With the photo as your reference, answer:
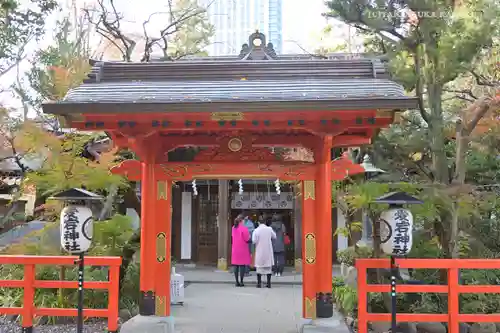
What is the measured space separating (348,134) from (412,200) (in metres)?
2.33

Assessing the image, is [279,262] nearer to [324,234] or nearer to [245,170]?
[324,234]

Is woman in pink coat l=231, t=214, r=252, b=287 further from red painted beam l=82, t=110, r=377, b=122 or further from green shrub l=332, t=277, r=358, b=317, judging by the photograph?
red painted beam l=82, t=110, r=377, b=122

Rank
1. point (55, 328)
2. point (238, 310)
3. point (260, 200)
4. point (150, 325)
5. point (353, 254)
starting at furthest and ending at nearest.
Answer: point (260, 200) → point (353, 254) → point (238, 310) → point (55, 328) → point (150, 325)

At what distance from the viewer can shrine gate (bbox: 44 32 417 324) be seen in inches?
263

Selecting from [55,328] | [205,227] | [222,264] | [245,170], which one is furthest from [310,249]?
[205,227]

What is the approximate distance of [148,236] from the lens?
24.6 ft

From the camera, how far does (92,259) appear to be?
21.8ft

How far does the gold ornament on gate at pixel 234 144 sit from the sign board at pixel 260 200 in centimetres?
937

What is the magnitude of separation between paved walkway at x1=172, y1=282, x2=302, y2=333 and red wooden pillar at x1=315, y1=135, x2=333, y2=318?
77 centimetres

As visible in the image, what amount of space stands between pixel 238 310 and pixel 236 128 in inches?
163

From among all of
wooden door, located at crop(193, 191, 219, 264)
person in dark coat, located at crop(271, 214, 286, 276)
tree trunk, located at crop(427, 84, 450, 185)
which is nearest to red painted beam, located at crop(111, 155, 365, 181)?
tree trunk, located at crop(427, 84, 450, 185)

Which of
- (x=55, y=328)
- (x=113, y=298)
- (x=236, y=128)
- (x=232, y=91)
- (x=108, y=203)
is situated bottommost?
(x=55, y=328)

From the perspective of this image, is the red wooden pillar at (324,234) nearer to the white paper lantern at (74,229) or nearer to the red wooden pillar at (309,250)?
the red wooden pillar at (309,250)

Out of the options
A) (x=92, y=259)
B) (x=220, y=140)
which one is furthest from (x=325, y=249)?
(x=92, y=259)
